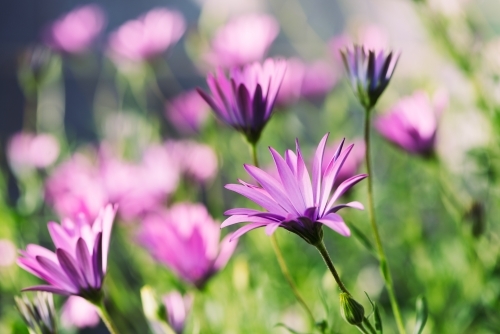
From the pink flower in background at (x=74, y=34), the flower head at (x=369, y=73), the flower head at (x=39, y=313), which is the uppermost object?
the pink flower in background at (x=74, y=34)

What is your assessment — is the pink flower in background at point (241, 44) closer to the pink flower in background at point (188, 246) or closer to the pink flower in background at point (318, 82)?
the pink flower in background at point (318, 82)

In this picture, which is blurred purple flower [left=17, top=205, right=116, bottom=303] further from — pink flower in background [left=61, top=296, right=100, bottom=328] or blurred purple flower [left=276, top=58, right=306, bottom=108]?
blurred purple flower [left=276, top=58, right=306, bottom=108]

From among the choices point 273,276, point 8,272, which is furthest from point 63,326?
point 273,276

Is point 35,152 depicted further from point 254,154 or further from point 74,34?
point 254,154

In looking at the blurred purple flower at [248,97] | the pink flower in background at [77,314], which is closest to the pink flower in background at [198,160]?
the pink flower in background at [77,314]

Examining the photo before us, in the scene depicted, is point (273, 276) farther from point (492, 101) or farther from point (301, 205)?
point (301, 205)

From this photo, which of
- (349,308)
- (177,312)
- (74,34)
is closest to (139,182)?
(177,312)
